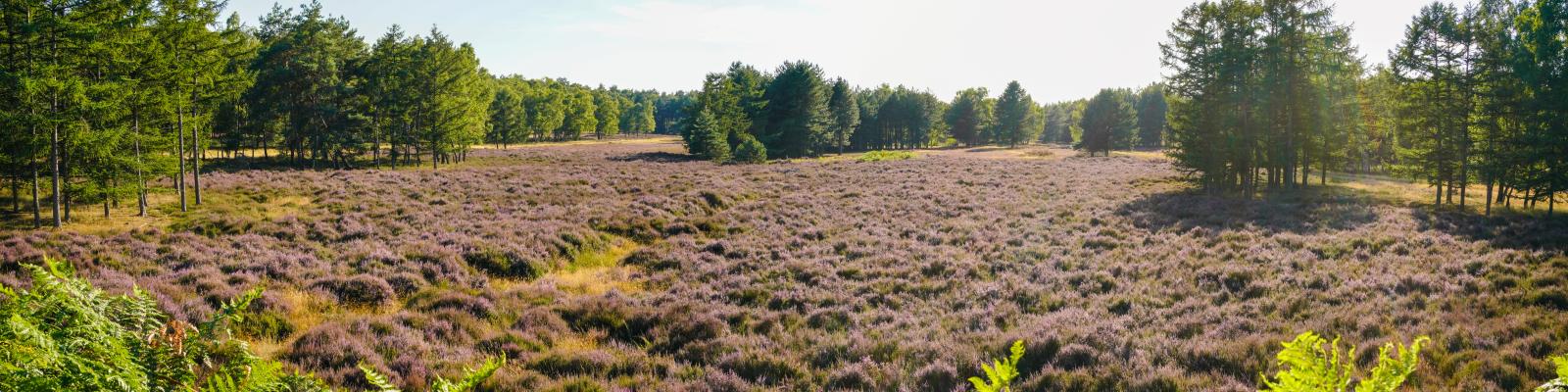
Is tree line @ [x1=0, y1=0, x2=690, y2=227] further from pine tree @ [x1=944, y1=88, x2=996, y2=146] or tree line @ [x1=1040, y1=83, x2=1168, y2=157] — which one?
pine tree @ [x1=944, y1=88, x2=996, y2=146]

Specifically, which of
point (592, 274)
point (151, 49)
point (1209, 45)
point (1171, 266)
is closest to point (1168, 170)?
point (1209, 45)

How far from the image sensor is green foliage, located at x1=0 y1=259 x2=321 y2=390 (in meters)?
2.25

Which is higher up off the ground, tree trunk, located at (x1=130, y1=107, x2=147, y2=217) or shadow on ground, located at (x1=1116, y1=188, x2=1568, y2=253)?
tree trunk, located at (x1=130, y1=107, x2=147, y2=217)

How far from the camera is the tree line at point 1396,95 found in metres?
23.8

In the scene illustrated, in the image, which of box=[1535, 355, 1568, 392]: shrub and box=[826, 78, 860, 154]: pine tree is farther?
A: box=[826, 78, 860, 154]: pine tree

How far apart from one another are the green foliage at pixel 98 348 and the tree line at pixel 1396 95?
1380 inches

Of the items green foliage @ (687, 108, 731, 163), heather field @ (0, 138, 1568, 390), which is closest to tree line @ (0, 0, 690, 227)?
heather field @ (0, 138, 1568, 390)

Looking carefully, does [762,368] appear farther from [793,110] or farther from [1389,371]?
[793,110]

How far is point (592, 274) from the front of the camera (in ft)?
52.8

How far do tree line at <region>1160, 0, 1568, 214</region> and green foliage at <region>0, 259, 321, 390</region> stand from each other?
115ft

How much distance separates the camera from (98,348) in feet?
8.21

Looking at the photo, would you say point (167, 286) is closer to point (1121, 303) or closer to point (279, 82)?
point (1121, 303)

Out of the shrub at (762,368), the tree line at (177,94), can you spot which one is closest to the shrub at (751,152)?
the tree line at (177,94)

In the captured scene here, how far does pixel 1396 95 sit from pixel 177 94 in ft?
167
